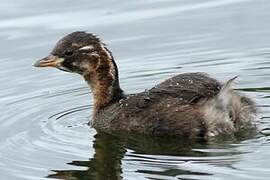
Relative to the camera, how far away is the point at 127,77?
12.9 metres

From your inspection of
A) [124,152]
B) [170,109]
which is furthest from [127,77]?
[124,152]

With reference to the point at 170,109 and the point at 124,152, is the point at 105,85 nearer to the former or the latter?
the point at 170,109

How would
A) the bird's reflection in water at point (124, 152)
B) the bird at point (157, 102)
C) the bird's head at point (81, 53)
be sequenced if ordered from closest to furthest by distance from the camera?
the bird's reflection in water at point (124, 152), the bird at point (157, 102), the bird's head at point (81, 53)

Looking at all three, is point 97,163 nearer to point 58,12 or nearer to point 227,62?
point 227,62

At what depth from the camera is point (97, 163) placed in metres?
10.4

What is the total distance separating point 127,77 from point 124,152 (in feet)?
8.04

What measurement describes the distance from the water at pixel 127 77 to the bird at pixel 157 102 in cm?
15

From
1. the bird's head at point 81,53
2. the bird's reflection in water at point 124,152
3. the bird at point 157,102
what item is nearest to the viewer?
the bird's reflection in water at point 124,152

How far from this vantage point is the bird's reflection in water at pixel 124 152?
32.7 ft

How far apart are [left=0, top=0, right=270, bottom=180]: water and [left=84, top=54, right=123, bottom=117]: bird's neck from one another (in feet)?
0.90

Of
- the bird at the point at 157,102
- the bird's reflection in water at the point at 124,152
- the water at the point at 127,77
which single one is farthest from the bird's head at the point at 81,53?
the bird's reflection in water at the point at 124,152

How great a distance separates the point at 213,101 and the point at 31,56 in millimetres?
4024

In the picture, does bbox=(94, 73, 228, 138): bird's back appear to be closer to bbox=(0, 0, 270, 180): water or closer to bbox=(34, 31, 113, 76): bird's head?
→ bbox=(0, 0, 270, 180): water

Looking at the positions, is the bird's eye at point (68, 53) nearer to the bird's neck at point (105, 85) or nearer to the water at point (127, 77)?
the bird's neck at point (105, 85)
